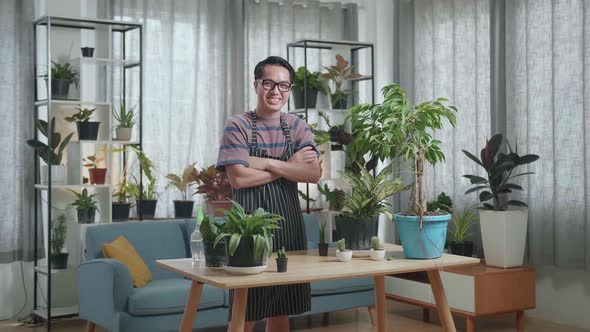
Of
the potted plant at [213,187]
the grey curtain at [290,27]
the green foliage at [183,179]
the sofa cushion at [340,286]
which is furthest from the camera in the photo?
the grey curtain at [290,27]

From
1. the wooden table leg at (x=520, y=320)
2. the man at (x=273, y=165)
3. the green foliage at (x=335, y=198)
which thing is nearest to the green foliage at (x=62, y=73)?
the green foliage at (x=335, y=198)

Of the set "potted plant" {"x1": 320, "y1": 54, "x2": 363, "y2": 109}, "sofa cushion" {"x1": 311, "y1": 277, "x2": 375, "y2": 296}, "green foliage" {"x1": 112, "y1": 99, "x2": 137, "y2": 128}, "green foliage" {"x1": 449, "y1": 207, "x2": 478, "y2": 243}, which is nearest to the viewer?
"sofa cushion" {"x1": 311, "y1": 277, "x2": 375, "y2": 296}

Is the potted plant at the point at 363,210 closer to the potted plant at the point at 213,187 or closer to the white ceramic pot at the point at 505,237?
the white ceramic pot at the point at 505,237

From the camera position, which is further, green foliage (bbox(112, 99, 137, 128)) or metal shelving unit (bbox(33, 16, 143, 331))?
green foliage (bbox(112, 99, 137, 128))

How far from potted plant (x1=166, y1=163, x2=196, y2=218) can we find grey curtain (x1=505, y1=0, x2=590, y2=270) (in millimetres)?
2552

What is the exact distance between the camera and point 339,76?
22.8 ft

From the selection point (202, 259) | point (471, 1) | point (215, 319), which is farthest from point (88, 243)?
point (471, 1)

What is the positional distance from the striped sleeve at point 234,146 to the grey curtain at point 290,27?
3800mm

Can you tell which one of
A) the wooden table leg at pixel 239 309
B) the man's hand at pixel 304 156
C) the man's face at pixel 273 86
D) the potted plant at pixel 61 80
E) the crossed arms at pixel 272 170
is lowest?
the wooden table leg at pixel 239 309

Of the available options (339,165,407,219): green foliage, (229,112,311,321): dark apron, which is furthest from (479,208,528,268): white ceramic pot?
(229,112,311,321): dark apron

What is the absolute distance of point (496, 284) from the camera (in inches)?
214

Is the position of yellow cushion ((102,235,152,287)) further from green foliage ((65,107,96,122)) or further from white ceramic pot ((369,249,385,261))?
white ceramic pot ((369,249,385,261))

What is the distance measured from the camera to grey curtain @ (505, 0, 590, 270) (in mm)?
5539

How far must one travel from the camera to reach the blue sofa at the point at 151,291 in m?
4.75
